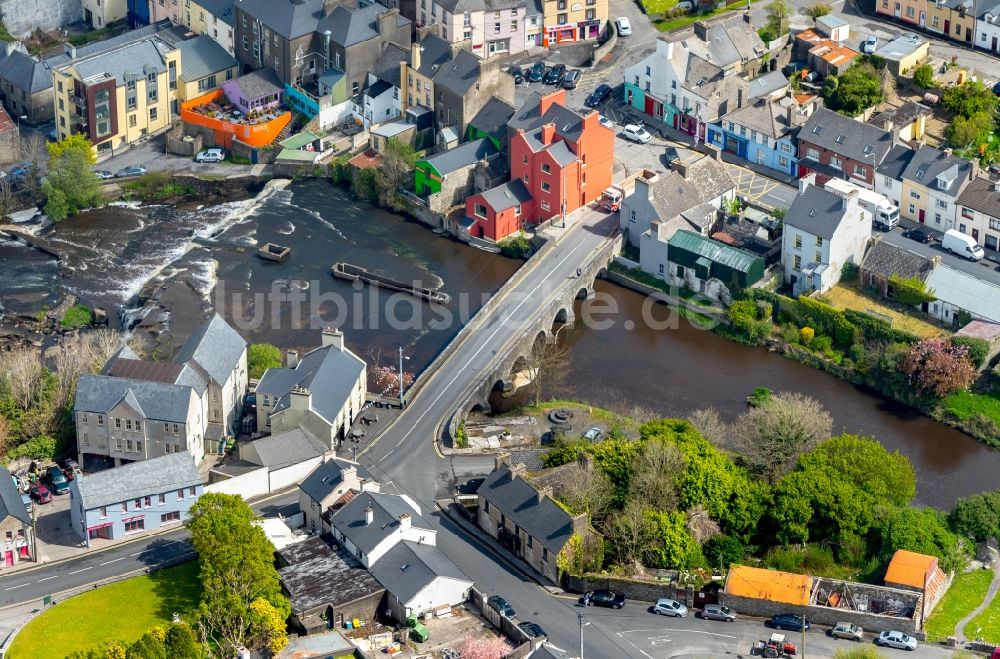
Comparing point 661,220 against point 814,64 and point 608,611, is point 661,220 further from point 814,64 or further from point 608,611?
point 608,611

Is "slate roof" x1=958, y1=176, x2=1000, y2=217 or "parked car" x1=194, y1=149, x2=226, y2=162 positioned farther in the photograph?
"parked car" x1=194, y1=149, x2=226, y2=162

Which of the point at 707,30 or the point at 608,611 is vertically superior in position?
the point at 707,30

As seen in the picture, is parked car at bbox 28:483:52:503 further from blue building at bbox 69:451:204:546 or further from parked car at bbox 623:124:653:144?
parked car at bbox 623:124:653:144

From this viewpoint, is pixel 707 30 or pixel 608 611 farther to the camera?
pixel 707 30

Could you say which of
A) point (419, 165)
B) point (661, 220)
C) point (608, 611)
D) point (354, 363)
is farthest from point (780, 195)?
point (608, 611)

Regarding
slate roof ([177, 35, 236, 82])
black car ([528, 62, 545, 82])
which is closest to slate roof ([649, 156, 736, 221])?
black car ([528, 62, 545, 82])

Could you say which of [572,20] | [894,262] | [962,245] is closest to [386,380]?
[894,262]

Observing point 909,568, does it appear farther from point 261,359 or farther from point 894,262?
point 261,359
